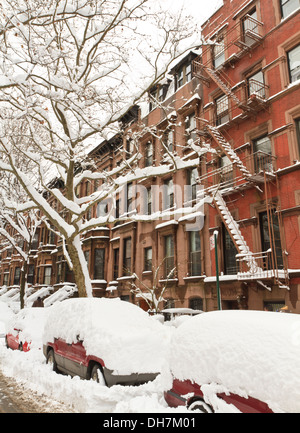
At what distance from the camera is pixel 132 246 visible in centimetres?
2183

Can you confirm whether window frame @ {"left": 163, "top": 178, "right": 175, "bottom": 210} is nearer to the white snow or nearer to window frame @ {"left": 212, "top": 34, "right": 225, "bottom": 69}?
window frame @ {"left": 212, "top": 34, "right": 225, "bottom": 69}

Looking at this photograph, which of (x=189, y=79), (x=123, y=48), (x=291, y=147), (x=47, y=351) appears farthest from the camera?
(x=189, y=79)

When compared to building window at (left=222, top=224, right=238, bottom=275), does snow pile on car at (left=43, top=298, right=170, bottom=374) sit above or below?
below

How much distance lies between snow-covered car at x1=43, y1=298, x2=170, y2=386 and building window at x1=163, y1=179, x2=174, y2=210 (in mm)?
12142

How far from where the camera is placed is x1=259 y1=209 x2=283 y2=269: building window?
12697 mm

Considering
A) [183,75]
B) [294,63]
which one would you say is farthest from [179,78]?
[294,63]

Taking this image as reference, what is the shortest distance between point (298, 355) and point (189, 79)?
65.6ft

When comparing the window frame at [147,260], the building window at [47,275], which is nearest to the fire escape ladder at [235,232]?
the window frame at [147,260]

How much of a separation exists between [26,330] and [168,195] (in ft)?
39.5

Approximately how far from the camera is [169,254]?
63.4ft

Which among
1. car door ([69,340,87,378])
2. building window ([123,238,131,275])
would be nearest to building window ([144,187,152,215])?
building window ([123,238,131,275])

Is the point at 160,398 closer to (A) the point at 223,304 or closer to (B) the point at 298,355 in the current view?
(B) the point at 298,355

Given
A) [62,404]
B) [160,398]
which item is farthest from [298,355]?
[62,404]

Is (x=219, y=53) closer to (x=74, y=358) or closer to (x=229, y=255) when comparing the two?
(x=229, y=255)
